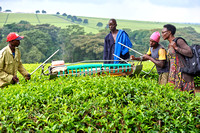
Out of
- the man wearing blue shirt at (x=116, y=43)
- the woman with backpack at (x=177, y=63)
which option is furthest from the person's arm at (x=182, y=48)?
the man wearing blue shirt at (x=116, y=43)

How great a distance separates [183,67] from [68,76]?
2455mm

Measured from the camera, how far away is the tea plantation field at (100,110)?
3020 mm

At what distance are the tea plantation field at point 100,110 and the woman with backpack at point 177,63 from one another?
60 centimetres

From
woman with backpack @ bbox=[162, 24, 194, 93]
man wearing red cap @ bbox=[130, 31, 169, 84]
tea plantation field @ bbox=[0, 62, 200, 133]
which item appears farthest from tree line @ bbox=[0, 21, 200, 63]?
tea plantation field @ bbox=[0, 62, 200, 133]

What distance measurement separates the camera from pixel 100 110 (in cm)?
329

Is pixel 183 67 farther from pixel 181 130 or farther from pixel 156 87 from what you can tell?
pixel 181 130

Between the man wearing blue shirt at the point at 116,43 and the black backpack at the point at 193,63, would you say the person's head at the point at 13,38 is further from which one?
the black backpack at the point at 193,63

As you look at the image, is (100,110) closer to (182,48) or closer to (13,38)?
(182,48)

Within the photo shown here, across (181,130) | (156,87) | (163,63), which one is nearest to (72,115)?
(181,130)

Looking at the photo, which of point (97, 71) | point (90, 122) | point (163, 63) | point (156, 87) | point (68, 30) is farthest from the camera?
point (68, 30)

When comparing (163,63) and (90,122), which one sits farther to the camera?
(163,63)

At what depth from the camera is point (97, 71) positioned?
18.4ft

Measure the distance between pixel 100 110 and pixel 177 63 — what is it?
2146mm

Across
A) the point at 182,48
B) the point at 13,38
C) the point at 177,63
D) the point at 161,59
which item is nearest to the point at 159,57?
the point at 161,59
